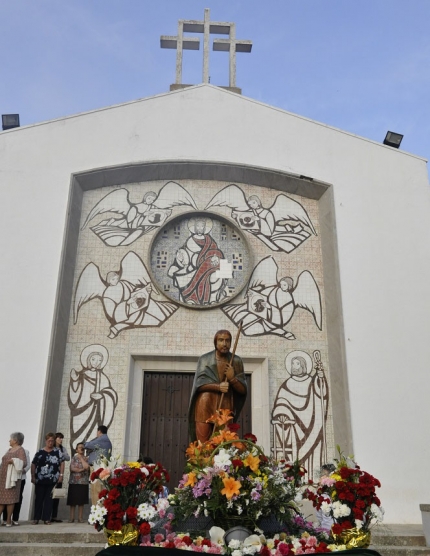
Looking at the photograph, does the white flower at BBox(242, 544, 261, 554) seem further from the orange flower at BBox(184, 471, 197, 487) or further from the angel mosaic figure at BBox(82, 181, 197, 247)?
→ the angel mosaic figure at BBox(82, 181, 197, 247)

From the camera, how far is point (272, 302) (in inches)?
371

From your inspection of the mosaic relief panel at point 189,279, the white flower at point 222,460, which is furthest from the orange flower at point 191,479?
the mosaic relief panel at point 189,279

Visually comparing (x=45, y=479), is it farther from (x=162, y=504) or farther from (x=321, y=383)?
(x=321, y=383)

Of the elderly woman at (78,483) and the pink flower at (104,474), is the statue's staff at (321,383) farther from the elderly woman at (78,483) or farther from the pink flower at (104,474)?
the pink flower at (104,474)

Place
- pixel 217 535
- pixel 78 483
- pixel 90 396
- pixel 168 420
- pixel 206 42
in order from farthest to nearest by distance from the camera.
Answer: pixel 206 42
pixel 168 420
pixel 90 396
pixel 78 483
pixel 217 535

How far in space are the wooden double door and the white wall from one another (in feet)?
5.25

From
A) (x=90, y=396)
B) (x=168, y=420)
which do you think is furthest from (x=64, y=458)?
(x=168, y=420)

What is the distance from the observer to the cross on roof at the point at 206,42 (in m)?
11.5

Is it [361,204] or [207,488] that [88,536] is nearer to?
[207,488]

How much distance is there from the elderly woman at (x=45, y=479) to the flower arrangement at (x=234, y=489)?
13.1 ft

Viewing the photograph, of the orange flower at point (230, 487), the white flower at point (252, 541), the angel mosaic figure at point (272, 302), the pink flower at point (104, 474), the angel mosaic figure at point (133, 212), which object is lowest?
the white flower at point (252, 541)

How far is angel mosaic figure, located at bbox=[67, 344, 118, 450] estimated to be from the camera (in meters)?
8.45

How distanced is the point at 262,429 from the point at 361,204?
4.09m

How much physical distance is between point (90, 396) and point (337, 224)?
4805 mm
